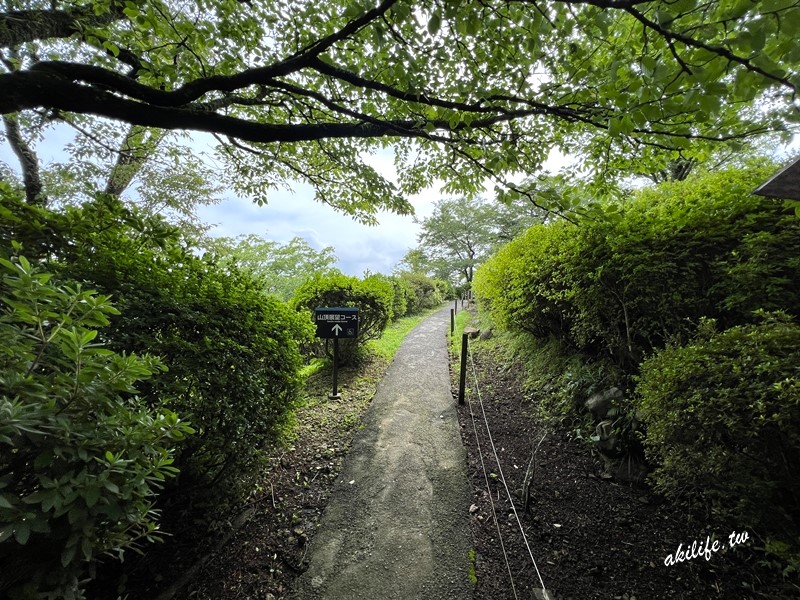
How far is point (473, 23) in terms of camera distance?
1.86m

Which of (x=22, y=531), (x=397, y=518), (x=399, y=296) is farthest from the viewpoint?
(x=399, y=296)

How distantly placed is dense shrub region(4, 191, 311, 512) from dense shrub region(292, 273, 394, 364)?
369 centimetres

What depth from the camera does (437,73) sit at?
3215 millimetres

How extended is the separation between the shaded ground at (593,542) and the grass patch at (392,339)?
4.90m

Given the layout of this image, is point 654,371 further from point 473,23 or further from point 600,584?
point 473,23

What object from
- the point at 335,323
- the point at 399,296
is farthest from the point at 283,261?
the point at 335,323

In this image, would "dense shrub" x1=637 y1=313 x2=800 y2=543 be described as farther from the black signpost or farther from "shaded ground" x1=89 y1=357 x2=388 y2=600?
the black signpost

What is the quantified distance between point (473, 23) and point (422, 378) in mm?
5757

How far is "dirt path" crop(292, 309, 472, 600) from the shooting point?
2.29 meters

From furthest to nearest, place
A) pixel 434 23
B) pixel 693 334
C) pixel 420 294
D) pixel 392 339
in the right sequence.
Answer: pixel 420 294
pixel 392 339
pixel 693 334
pixel 434 23

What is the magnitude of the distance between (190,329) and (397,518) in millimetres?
2515

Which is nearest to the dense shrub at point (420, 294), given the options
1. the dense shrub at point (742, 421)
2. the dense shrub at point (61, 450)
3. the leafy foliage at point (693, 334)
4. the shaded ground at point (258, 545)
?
the leafy foliage at point (693, 334)

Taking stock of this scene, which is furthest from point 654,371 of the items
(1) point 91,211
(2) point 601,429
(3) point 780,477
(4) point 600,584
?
(1) point 91,211
